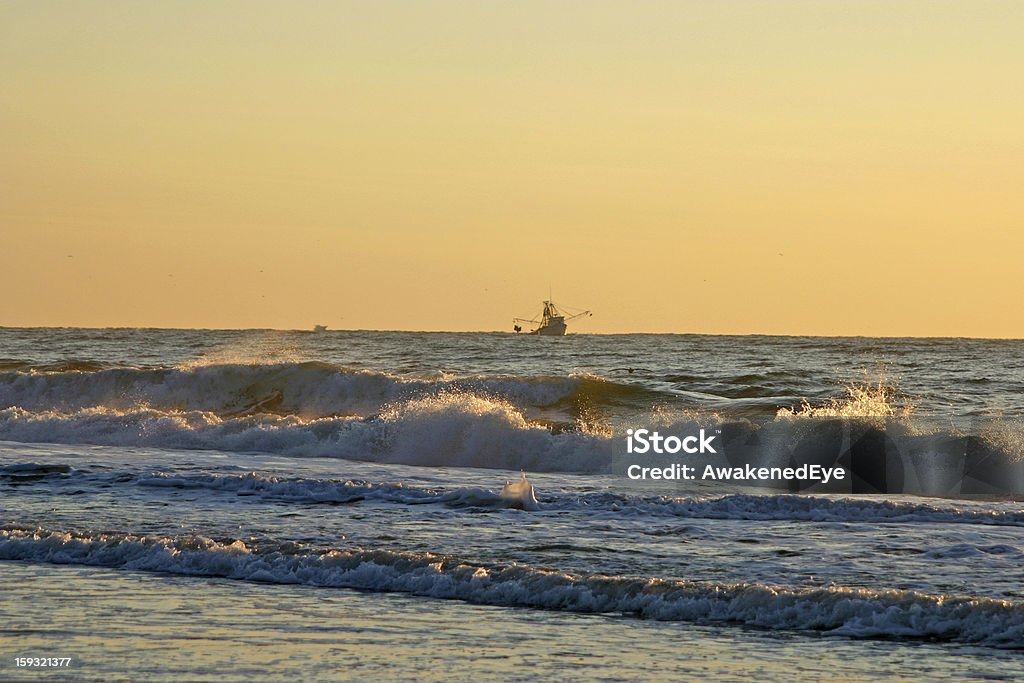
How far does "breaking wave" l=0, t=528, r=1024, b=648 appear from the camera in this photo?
1019 cm

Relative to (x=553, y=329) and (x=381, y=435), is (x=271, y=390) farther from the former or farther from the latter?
(x=553, y=329)

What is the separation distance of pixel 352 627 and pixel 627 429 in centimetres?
1823

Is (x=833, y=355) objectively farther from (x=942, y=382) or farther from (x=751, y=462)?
(x=751, y=462)

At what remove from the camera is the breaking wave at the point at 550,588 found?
10.2m

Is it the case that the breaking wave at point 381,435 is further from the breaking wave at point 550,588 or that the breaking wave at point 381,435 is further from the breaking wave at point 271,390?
the breaking wave at point 550,588

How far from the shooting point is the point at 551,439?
84.6 ft

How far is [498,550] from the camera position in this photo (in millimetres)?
13234

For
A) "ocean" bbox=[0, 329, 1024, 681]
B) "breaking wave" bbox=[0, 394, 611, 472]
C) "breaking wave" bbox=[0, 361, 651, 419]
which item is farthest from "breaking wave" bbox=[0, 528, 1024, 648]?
"breaking wave" bbox=[0, 361, 651, 419]

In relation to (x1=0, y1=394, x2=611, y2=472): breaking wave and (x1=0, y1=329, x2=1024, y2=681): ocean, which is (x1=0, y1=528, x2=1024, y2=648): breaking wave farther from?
(x1=0, y1=394, x2=611, y2=472): breaking wave

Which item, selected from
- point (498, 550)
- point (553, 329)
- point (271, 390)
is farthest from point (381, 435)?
point (553, 329)

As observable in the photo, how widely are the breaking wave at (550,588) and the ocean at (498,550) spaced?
1.1 inches

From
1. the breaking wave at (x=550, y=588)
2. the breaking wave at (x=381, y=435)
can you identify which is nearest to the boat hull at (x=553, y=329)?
the breaking wave at (x=381, y=435)

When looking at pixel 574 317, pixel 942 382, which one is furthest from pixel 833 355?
pixel 574 317

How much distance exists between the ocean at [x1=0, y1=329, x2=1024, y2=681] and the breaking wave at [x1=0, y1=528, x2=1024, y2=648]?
0.03 m
